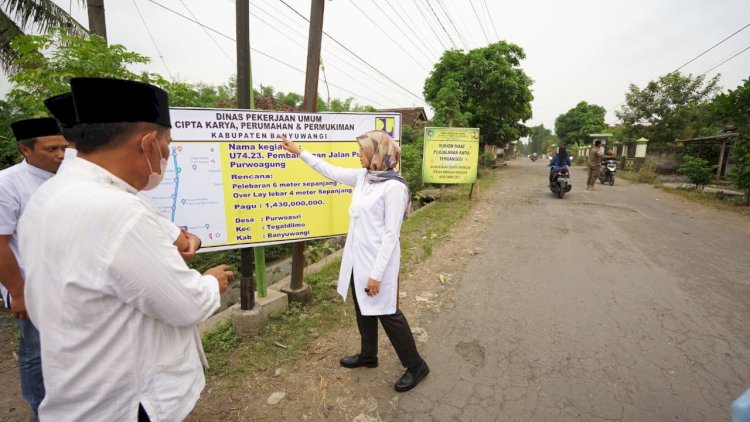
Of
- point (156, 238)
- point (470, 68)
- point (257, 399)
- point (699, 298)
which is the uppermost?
point (470, 68)

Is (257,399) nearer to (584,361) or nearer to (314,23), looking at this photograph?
(584,361)

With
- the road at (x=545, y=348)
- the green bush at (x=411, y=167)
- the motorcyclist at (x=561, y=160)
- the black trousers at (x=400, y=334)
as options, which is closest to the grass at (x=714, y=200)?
the motorcyclist at (x=561, y=160)

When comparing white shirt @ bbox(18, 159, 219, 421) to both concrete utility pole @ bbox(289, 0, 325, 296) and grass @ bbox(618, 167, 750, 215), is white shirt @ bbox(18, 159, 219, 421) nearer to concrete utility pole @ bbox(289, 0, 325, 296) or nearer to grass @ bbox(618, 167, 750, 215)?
concrete utility pole @ bbox(289, 0, 325, 296)

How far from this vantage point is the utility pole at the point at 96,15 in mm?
5387

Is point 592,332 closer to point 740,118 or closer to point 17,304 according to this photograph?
point 17,304

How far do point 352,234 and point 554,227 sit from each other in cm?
611

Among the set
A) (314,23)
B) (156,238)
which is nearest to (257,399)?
(156,238)

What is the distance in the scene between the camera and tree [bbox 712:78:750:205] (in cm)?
909

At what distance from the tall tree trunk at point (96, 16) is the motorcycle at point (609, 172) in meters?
16.7

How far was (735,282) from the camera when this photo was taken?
4.54m

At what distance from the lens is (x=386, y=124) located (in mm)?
3766

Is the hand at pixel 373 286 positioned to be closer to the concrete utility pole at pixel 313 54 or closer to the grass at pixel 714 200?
the concrete utility pole at pixel 313 54

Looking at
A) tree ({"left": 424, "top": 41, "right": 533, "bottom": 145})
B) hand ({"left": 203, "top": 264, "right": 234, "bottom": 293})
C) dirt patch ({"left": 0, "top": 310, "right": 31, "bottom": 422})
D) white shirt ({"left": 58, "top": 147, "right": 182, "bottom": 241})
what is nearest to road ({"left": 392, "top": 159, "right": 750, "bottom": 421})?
hand ({"left": 203, "top": 264, "right": 234, "bottom": 293})

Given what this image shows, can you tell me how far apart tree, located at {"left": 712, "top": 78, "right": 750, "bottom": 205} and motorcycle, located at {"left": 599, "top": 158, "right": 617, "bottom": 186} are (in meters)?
4.92
